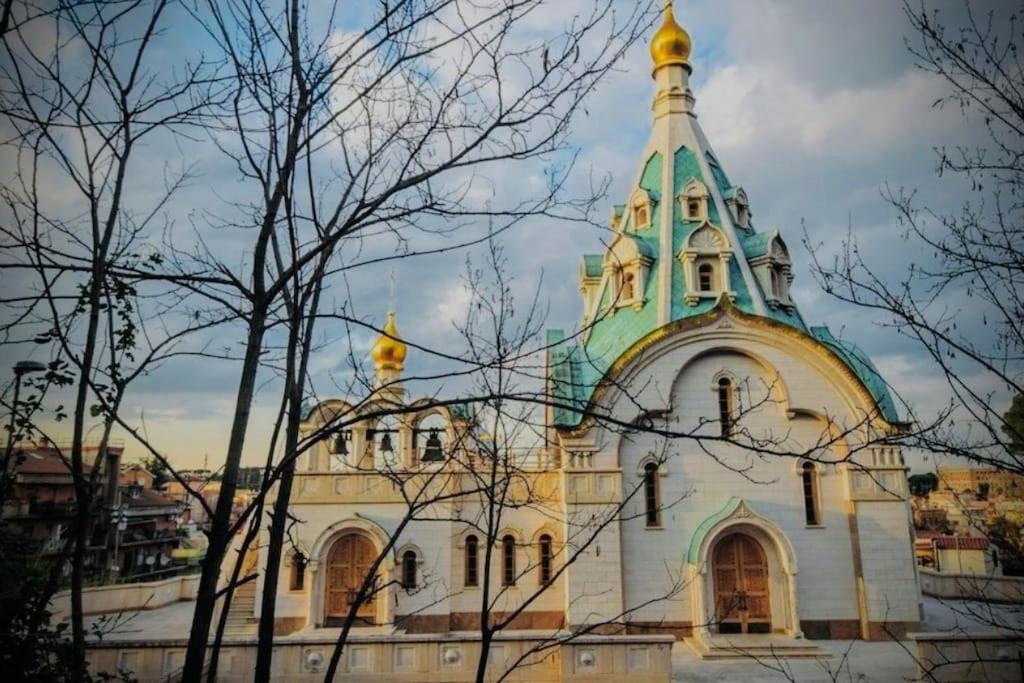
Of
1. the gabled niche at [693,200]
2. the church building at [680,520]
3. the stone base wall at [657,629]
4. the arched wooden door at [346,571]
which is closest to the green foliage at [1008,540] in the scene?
the church building at [680,520]

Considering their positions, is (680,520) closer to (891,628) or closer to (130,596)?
(891,628)

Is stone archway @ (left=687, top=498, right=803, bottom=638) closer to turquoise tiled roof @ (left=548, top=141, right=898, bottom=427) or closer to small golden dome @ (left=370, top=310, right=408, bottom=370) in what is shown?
turquoise tiled roof @ (left=548, top=141, right=898, bottom=427)

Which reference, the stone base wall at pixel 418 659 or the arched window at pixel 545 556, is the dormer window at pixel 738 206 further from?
the stone base wall at pixel 418 659

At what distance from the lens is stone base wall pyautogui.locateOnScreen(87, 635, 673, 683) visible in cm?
1105

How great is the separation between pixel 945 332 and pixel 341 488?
1459 cm

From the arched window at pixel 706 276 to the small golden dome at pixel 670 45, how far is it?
8.42m

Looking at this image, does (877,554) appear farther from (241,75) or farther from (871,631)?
(241,75)

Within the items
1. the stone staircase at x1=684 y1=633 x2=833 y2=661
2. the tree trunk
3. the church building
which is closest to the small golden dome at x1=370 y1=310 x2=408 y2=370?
the church building

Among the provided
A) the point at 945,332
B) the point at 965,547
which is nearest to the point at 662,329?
the point at 945,332

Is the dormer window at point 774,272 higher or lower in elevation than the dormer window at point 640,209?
lower

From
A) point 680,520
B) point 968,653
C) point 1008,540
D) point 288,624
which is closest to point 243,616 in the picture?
point 288,624

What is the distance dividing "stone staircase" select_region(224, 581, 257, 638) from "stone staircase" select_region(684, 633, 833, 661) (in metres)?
10.2

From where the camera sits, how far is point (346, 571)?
16594 mm

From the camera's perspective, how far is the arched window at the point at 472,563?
655 inches
